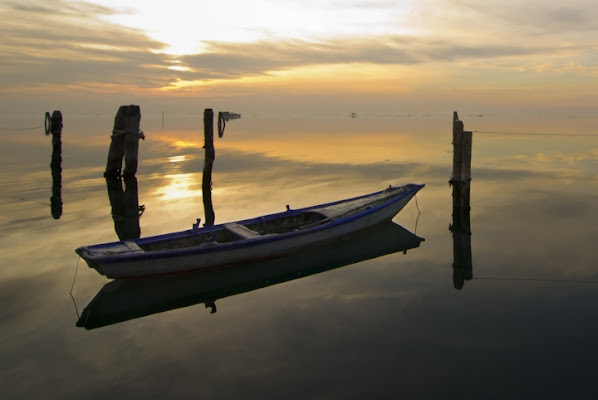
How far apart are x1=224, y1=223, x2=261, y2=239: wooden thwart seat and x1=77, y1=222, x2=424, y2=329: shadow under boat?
83cm

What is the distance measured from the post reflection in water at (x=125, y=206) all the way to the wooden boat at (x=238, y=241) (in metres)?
4.01

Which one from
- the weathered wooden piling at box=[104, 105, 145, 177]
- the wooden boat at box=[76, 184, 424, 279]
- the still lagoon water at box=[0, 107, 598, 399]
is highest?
the weathered wooden piling at box=[104, 105, 145, 177]

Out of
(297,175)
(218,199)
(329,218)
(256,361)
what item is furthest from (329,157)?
(256,361)

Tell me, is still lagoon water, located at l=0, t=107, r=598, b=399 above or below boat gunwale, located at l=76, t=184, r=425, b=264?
below

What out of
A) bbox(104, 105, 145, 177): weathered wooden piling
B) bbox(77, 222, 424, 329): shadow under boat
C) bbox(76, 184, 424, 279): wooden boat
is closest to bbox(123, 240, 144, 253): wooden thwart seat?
bbox(76, 184, 424, 279): wooden boat

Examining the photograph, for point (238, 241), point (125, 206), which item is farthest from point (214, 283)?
point (125, 206)

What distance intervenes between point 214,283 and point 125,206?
397 inches

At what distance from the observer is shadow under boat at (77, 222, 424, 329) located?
9.85 m

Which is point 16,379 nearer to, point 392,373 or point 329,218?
point 392,373

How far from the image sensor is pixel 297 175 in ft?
92.0

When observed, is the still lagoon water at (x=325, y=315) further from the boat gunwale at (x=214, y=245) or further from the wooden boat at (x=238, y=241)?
the boat gunwale at (x=214, y=245)

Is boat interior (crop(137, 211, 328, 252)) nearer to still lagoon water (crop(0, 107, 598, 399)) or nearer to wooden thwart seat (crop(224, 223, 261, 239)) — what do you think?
wooden thwart seat (crop(224, 223, 261, 239))

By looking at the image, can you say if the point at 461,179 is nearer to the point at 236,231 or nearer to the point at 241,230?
the point at 241,230

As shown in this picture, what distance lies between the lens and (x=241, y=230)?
12.7 meters
